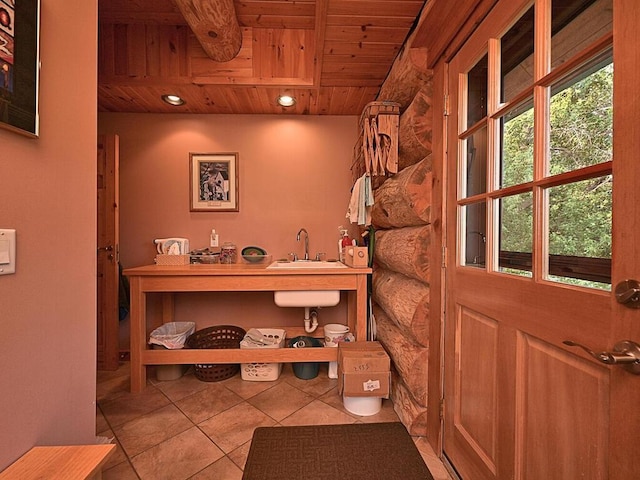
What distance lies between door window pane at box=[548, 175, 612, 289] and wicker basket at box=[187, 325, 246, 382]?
239 cm

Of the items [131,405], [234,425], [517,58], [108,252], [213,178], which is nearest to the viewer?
[517,58]

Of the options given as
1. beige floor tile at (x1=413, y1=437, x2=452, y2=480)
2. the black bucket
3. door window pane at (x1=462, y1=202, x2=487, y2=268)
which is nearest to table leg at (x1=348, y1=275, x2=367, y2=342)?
the black bucket

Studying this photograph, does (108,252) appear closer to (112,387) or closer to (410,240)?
(112,387)

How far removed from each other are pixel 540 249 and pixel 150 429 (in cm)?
233

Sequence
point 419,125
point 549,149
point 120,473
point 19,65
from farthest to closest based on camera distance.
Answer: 1. point 419,125
2. point 120,473
3. point 549,149
4. point 19,65

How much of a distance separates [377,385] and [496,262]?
1133 mm

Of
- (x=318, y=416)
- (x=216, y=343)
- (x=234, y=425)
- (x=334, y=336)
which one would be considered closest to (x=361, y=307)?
(x=334, y=336)

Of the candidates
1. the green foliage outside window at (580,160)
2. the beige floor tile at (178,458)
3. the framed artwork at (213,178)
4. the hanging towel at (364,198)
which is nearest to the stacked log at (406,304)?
the hanging towel at (364,198)

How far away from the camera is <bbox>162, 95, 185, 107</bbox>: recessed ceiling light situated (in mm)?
2478

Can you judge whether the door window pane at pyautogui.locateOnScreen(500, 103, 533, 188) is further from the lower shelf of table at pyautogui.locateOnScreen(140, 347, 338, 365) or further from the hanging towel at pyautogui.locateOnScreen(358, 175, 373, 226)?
the lower shelf of table at pyautogui.locateOnScreen(140, 347, 338, 365)

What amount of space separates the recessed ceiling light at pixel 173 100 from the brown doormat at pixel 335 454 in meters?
2.78

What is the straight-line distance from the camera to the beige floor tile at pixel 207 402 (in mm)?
1892

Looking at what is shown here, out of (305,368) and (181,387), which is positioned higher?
(305,368)

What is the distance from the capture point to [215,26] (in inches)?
70.4
